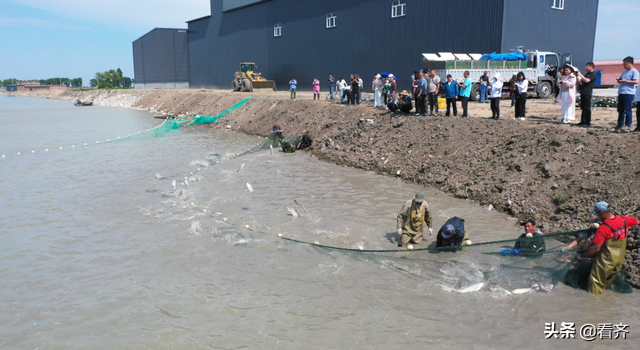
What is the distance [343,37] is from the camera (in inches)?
1351

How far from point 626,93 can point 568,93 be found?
6.09ft

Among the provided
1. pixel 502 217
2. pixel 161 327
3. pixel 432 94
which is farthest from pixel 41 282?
pixel 432 94

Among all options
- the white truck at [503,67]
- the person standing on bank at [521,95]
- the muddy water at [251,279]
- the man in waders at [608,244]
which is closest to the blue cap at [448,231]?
the muddy water at [251,279]

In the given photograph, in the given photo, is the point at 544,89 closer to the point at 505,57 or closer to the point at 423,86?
the point at 505,57

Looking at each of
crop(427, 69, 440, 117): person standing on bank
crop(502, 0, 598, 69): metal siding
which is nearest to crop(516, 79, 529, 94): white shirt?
crop(427, 69, 440, 117): person standing on bank

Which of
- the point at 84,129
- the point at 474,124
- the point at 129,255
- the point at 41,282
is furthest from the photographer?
the point at 84,129

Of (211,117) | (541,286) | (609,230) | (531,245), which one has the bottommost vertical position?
(541,286)

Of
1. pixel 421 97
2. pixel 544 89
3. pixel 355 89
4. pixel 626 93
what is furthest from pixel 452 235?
pixel 544 89

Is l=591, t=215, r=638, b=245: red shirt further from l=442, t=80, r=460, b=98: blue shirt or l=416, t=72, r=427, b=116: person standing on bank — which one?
l=416, t=72, r=427, b=116: person standing on bank

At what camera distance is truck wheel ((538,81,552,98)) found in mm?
22922

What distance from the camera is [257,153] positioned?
775 inches

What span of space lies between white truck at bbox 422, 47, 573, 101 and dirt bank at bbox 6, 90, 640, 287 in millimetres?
1863

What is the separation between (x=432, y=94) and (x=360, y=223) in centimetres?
866

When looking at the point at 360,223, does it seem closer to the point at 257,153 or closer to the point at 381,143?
the point at 381,143
